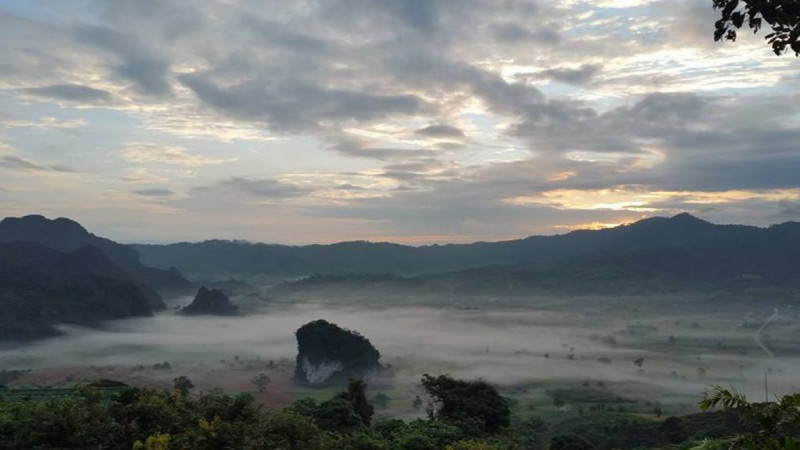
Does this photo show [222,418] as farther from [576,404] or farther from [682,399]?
[682,399]

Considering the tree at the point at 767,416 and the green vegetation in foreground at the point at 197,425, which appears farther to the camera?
A: the green vegetation in foreground at the point at 197,425

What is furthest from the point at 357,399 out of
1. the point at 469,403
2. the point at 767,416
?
the point at 767,416

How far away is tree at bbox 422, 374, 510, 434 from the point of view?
244 ft

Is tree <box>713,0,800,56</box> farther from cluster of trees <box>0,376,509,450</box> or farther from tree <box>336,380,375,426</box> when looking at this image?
tree <box>336,380,375,426</box>

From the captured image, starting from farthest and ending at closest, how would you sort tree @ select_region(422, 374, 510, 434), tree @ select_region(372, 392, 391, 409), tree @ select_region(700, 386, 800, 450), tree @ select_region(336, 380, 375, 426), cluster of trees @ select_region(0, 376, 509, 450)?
tree @ select_region(372, 392, 391, 409), tree @ select_region(422, 374, 510, 434), tree @ select_region(336, 380, 375, 426), cluster of trees @ select_region(0, 376, 509, 450), tree @ select_region(700, 386, 800, 450)

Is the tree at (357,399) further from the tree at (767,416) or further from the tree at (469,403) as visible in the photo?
the tree at (767,416)

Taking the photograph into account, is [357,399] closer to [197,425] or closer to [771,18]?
[197,425]

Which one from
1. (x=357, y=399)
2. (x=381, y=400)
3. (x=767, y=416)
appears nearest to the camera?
(x=767, y=416)

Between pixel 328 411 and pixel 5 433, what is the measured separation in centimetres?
3792

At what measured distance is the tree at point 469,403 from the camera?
244ft

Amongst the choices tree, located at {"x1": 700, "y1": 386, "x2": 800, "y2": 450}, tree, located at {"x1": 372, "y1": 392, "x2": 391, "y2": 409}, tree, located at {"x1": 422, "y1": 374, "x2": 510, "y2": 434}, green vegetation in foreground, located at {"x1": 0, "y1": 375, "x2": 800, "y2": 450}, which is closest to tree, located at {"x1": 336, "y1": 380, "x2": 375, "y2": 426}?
tree, located at {"x1": 422, "y1": 374, "x2": 510, "y2": 434}

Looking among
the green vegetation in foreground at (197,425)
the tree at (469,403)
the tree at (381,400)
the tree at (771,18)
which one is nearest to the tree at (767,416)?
the green vegetation in foreground at (197,425)

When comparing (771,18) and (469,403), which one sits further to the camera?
(469,403)

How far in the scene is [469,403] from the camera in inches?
2980
